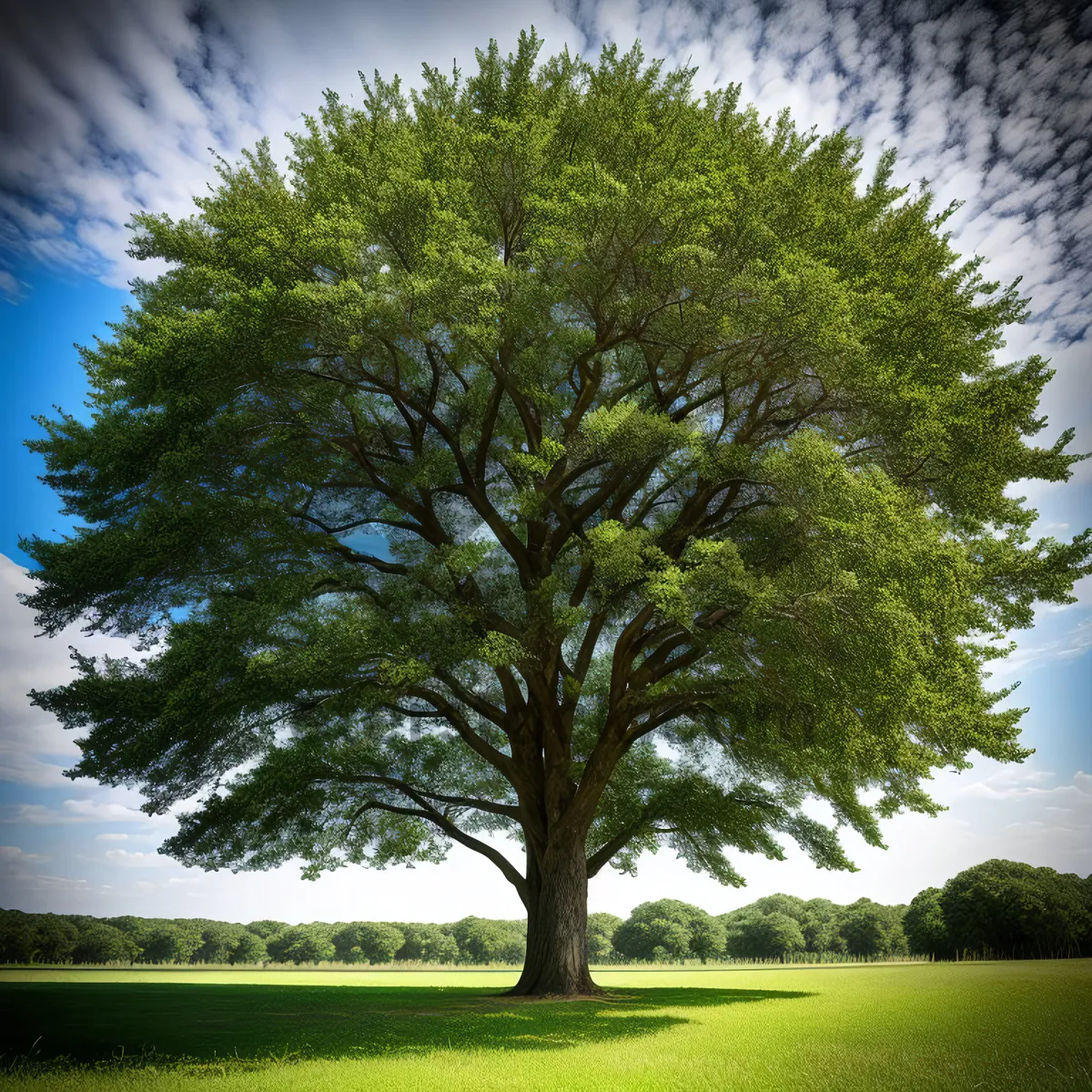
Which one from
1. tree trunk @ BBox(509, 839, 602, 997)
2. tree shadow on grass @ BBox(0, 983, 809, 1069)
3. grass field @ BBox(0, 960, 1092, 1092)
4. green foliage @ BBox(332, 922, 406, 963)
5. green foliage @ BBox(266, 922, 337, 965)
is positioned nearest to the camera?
grass field @ BBox(0, 960, 1092, 1092)

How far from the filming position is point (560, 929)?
15156 mm

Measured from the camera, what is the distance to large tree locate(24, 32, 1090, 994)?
468 inches

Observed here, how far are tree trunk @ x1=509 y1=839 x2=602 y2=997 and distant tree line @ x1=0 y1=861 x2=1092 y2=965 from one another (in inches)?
668

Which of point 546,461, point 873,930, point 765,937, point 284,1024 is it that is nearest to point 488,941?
point 765,937

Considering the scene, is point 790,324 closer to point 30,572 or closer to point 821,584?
point 821,584

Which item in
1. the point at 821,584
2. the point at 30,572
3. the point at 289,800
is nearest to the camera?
the point at 821,584

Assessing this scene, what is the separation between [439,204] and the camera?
43.0ft

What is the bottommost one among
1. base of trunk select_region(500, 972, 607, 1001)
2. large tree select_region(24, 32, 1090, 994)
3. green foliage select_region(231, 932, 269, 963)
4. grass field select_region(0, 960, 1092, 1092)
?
grass field select_region(0, 960, 1092, 1092)

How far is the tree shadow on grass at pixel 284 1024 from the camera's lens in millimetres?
7859

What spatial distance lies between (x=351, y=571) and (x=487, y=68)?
990 centimetres

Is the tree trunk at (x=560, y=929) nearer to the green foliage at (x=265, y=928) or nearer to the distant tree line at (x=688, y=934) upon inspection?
the distant tree line at (x=688, y=934)

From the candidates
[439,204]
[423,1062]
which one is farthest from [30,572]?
[423,1062]

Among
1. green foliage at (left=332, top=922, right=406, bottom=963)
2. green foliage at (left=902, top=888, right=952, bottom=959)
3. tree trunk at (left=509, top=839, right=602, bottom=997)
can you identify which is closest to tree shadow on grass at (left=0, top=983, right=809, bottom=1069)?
tree trunk at (left=509, top=839, right=602, bottom=997)

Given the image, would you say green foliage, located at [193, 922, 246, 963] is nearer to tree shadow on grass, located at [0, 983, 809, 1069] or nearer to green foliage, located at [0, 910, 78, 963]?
green foliage, located at [0, 910, 78, 963]
